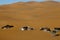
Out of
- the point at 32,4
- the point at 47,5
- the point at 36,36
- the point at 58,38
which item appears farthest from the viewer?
the point at 32,4

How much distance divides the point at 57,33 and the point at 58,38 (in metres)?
1.46

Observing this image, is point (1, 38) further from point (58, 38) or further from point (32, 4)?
point (32, 4)

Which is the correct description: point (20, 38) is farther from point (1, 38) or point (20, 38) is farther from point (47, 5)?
point (47, 5)

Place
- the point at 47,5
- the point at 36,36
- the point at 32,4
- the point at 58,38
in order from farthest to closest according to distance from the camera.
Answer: the point at 32,4 → the point at 47,5 → the point at 36,36 → the point at 58,38

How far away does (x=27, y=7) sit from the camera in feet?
161

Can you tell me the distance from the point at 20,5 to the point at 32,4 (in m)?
2.75

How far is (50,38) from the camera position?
14570 mm

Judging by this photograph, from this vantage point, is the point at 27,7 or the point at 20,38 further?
the point at 27,7

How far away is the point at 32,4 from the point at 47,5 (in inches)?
193

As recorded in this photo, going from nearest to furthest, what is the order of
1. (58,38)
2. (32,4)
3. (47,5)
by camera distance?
1. (58,38)
2. (47,5)
3. (32,4)

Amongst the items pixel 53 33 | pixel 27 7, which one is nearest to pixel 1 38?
pixel 53 33

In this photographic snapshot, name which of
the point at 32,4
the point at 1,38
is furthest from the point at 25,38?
the point at 32,4

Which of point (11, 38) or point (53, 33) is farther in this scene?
point (53, 33)

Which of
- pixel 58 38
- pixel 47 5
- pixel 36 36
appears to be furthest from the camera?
pixel 47 5
